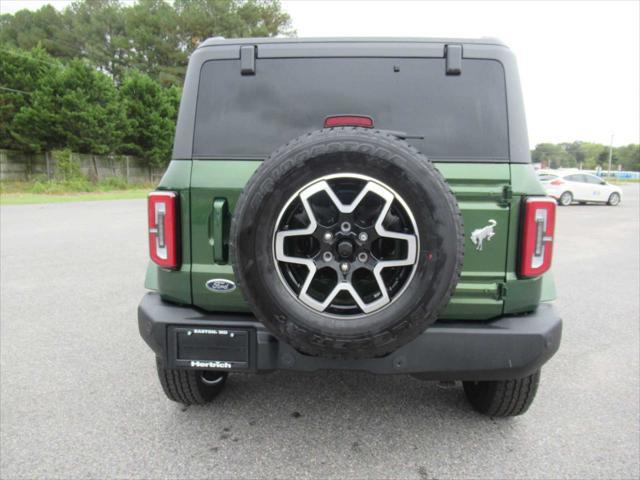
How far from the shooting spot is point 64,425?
2768mm

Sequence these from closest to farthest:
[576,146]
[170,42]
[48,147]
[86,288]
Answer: [86,288] < [48,147] < [170,42] < [576,146]

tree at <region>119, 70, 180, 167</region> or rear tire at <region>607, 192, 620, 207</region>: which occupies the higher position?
tree at <region>119, 70, 180, 167</region>

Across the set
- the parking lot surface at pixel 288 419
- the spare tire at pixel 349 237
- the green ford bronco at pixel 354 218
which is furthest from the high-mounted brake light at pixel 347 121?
the parking lot surface at pixel 288 419

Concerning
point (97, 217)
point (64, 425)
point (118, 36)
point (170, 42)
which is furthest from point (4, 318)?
point (118, 36)

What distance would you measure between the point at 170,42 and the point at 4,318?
41005 millimetres

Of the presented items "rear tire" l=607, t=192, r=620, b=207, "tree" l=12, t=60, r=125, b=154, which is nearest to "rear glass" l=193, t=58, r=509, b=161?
"rear tire" l=607, t=192, r=620, b=207

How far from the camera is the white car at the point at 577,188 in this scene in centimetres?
2072

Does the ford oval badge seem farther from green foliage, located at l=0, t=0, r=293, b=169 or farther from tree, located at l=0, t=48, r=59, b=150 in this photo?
tree, located at l=0, t=48, r=59, b=150

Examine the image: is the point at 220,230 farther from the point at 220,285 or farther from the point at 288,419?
the point at 288,419

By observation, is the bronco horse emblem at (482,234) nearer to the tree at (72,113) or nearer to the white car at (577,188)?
the white car at (577,188)

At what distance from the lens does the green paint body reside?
7.56 feet

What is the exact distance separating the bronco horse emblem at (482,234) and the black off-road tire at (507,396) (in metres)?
0.83

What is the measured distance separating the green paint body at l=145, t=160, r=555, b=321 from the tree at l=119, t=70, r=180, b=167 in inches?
1106

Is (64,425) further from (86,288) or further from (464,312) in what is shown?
(86,288)
